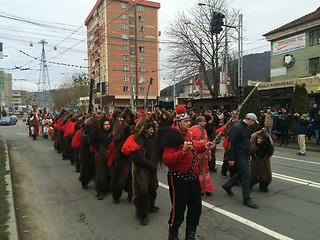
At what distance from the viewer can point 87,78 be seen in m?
68.6

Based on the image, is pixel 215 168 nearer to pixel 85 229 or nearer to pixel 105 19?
pixel 85 229

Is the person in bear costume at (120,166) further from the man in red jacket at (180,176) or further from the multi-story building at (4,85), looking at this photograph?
the multi-story building at (4,85)

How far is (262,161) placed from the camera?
21.4ft

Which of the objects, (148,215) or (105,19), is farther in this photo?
(105,19)

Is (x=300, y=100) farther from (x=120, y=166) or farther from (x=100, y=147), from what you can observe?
(x=120, y=166)

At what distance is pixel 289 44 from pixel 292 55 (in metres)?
1.13

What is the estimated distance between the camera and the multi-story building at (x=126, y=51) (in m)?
59.9

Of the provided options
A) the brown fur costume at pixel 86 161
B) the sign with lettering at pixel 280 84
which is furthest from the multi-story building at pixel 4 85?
the brown fur costume at pixel 86 161

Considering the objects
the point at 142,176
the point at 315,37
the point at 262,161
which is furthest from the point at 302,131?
the point at 315,37

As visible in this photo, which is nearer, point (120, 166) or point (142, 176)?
point (142, 176)

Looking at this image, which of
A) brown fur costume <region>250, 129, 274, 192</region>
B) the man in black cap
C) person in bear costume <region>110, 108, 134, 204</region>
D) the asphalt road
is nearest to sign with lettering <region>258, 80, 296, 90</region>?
the asphalt road

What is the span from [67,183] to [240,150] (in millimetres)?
4648

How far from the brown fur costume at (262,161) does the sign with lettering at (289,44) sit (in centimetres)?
2309

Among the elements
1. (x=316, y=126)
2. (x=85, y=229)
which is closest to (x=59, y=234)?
(x=85, y=229)
